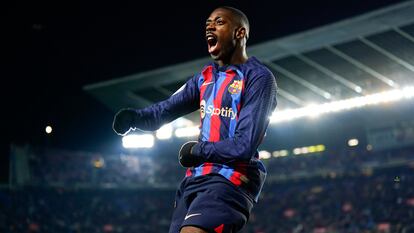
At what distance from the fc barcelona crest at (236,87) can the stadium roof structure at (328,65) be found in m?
11.2

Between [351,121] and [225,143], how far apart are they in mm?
25129

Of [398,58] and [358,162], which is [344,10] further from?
[358,162]

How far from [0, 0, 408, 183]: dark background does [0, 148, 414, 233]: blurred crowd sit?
8262mm

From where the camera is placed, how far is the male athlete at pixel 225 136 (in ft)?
7.82

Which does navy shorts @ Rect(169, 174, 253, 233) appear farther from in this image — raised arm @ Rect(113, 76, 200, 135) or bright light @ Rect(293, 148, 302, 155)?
bright light @ Rect(293, 148, 302, 155)

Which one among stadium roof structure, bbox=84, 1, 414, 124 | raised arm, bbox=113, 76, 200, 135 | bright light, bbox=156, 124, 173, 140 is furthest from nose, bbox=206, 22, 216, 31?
bright light, bbox=156, 124, 173, 140

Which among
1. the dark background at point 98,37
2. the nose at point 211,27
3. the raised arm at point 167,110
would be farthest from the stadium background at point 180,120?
the nose at point 211,27

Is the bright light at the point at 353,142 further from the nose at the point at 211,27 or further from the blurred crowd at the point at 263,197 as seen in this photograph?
the nose at the point at 211,27

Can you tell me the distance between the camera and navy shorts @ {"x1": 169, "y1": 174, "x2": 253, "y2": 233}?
2350 mm

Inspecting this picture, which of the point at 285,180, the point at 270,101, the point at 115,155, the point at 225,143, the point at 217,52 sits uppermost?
the point at 115,155

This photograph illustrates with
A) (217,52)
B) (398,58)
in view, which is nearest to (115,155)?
(398,58)

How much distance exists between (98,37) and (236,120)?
37.7ft

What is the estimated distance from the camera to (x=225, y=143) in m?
2.41

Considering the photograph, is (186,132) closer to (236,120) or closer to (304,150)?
(304,150)
